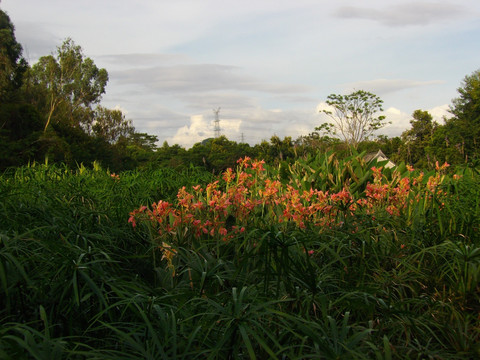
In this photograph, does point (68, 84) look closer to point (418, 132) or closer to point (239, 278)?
point (418, 132)

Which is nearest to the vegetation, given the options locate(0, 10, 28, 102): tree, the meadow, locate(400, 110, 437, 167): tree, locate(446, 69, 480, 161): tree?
→ the meadow

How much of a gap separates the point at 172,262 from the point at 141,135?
62.0 meters

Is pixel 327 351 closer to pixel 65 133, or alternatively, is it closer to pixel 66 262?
Result: pixel 66 262

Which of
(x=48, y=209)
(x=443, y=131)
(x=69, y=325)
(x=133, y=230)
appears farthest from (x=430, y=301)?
(x=443, y=131)

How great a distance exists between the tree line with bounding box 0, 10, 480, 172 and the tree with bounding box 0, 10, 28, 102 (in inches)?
1.9

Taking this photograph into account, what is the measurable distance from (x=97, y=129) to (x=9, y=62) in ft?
53.7

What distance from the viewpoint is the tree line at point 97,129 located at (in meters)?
18.1

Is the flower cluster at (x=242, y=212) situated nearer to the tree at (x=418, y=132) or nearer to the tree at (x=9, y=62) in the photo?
the tree at (x=9, y=62)

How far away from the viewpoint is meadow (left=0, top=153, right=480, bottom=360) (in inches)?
55.6

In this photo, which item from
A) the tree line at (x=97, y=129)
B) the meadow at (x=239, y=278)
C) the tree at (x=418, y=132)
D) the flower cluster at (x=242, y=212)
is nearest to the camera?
the meadow at (x=239, y=278)

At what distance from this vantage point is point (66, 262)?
164 cm

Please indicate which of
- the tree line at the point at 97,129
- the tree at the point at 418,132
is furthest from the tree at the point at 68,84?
the tree at the point at 418,132

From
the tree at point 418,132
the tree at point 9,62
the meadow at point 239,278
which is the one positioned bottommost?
the meadow at point 239,278

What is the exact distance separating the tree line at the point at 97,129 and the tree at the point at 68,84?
0.08 meters
